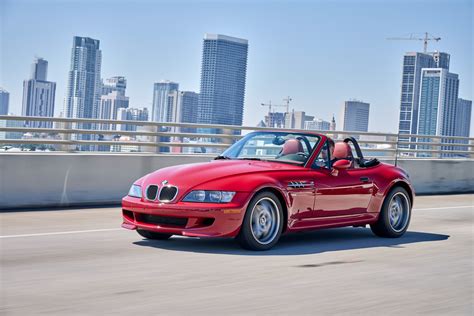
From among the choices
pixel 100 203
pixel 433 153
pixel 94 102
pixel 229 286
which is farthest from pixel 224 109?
pixel 229 286

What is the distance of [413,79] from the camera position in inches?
5069

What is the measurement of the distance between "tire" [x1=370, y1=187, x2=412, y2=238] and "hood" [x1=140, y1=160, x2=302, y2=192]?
69.9 inches

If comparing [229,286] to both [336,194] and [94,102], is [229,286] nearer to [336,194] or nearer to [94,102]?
[336,194]

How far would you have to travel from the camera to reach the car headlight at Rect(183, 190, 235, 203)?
8.33 metres

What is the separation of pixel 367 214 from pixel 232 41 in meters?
147

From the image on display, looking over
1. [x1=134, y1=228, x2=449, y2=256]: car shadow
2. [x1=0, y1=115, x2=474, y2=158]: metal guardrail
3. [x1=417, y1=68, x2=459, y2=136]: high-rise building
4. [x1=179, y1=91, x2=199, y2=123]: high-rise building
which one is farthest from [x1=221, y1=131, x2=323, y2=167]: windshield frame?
[x1=179, y1=91, x2=199, y2=123]: high-rise building

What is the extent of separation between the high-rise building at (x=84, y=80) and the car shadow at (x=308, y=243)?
44.8 meters

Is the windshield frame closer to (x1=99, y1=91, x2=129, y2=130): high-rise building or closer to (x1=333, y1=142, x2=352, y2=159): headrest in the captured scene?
(x1=333, y1=142, x2=352, y2=159): headrest

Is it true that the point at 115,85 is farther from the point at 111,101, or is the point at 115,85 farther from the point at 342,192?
the point at 342,192

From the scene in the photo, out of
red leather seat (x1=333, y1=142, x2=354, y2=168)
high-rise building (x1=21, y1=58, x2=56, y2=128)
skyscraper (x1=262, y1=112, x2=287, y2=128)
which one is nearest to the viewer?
red leather seat (x1=333, y1=142, x2=354, y2=168)

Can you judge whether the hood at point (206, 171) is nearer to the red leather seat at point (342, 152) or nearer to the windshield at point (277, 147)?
the windshield at point (277, 147)

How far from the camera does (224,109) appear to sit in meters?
107

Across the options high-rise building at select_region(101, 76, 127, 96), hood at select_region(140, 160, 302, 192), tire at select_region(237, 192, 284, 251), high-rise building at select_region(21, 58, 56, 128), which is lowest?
tire at select_region(237, 192, 284, 251)

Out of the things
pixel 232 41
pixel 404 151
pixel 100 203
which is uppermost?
pixel 232 41
